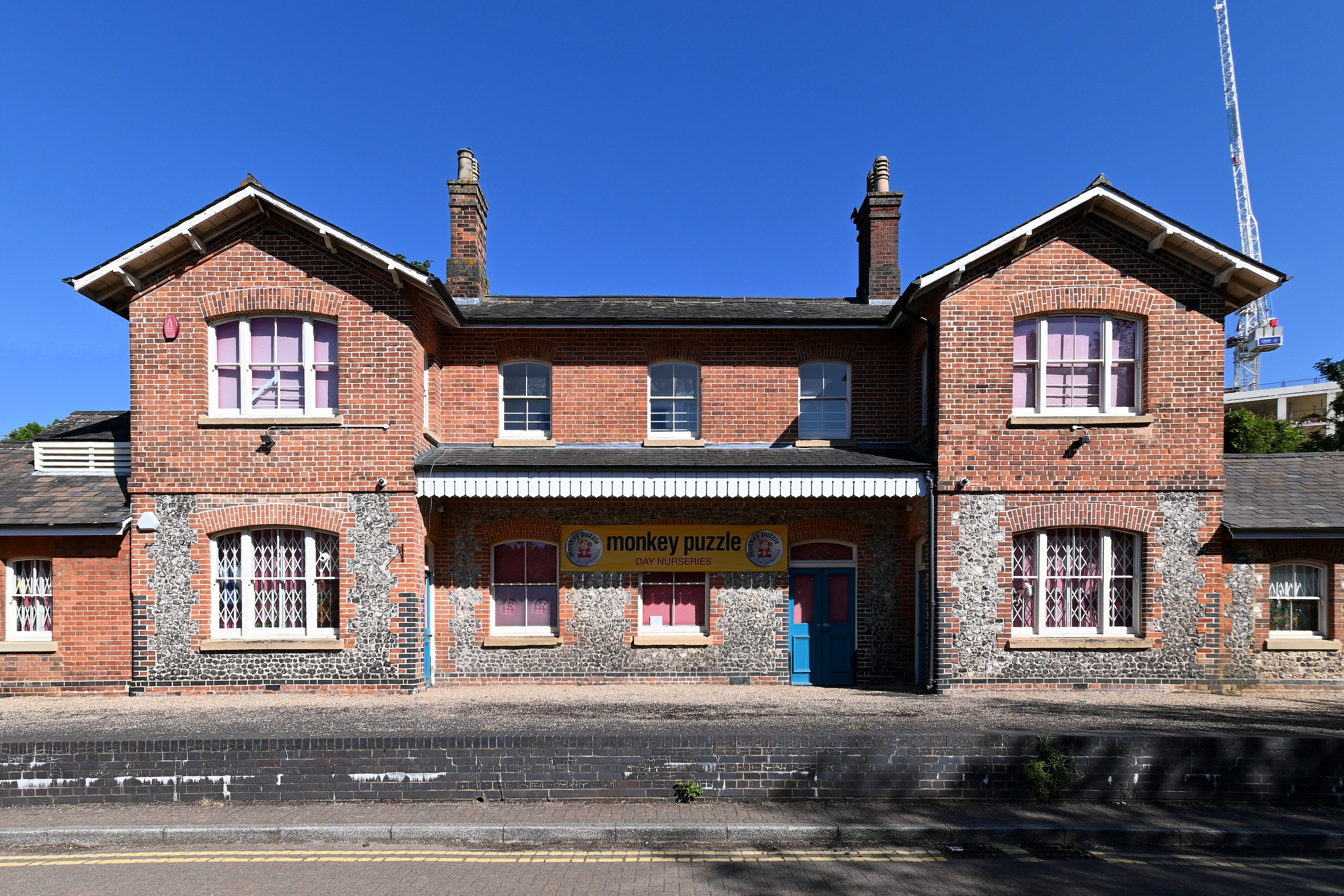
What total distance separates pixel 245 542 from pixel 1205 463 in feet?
49.6

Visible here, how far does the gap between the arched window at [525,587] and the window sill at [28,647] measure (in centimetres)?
669

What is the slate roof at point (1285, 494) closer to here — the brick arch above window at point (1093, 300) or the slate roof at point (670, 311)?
the brick arch above window at point (1093, 300)

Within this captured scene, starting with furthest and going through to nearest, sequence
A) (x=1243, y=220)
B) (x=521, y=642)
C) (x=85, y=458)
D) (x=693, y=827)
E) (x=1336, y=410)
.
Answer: (x=1243, y=220), (x=1336, y=410), (x=85, y=458), (x=521, y=642), (x=693, y=827)

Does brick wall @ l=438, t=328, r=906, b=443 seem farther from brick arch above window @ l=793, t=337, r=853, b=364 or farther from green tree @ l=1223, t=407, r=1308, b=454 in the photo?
green tree @ l=1223, t=407, r=1308, b=454

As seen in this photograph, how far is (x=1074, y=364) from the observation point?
12.0 metres

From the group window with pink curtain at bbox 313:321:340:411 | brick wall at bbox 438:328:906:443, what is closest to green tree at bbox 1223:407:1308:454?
brick wall at bbox 438:328:906:443

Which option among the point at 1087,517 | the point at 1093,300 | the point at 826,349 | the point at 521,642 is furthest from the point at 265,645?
the point at 1093,300

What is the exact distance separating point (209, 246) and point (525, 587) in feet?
24.6

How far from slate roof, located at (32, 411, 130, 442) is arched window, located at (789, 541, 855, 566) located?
11.6 meters

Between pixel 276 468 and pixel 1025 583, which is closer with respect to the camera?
pixel 276 468

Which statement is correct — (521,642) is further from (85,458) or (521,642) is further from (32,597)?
(85,458)

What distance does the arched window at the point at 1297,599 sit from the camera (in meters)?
12.0

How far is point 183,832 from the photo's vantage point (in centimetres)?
681

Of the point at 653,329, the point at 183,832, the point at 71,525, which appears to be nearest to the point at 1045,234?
the point at 653,329
